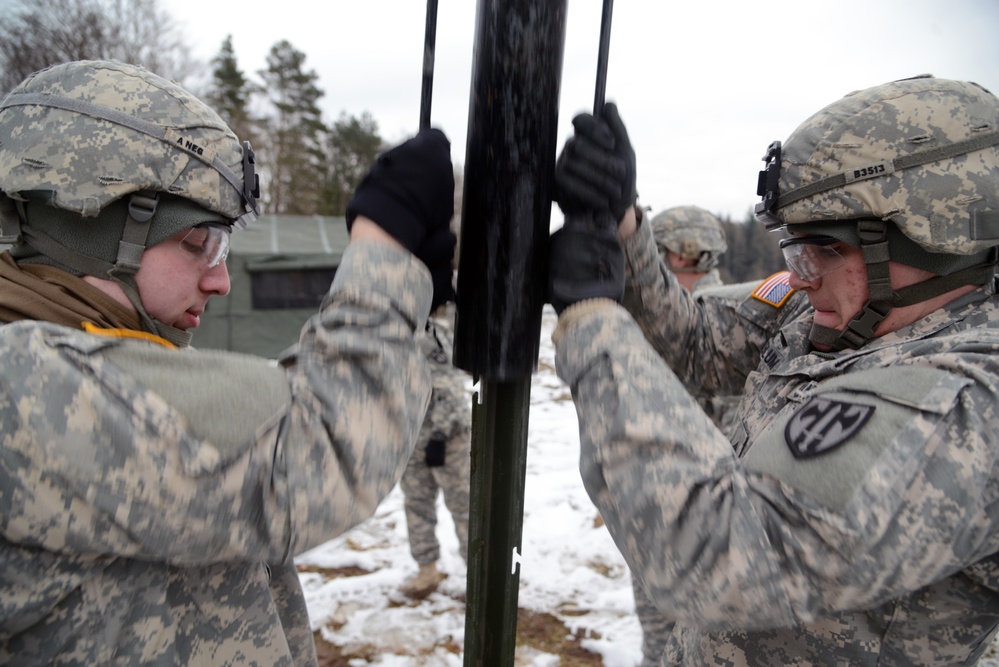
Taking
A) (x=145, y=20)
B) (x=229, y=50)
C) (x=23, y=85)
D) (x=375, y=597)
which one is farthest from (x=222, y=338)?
(x=229, y=50)

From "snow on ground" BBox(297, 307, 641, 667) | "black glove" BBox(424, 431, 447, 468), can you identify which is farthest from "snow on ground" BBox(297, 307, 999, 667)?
"black glove" BBox(424, 431, 447, 468)

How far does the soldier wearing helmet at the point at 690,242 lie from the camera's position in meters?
5.42

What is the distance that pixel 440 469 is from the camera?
482cm

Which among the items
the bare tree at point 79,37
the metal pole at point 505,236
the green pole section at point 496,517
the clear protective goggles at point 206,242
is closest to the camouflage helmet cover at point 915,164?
the metal pole at point 505,236

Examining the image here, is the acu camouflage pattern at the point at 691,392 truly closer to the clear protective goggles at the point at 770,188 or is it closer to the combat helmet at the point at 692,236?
the combat helmet at the point at 692,236

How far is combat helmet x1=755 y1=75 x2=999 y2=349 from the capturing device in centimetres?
143

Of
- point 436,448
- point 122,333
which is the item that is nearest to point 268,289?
point 436,448

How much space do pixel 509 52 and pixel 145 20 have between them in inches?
847

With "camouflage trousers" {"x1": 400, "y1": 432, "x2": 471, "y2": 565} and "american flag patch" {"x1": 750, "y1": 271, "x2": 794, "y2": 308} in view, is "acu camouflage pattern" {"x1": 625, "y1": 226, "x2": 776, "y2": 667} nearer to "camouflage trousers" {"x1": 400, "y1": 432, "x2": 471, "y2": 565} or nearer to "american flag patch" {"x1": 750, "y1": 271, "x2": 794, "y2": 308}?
"american flag patch" {"x1": 750, "y1": 271, "x2": 794, "y2": 308}

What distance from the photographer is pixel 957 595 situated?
1360 mm

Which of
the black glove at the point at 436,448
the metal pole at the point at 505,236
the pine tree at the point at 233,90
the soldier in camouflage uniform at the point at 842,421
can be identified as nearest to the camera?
the soldier in camouflage uniform at the point at 842,421

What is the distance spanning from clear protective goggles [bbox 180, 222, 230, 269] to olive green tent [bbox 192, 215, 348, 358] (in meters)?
9.91

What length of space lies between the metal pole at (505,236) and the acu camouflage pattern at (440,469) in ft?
10.3

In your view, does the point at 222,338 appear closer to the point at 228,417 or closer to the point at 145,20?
the point at 228,417
